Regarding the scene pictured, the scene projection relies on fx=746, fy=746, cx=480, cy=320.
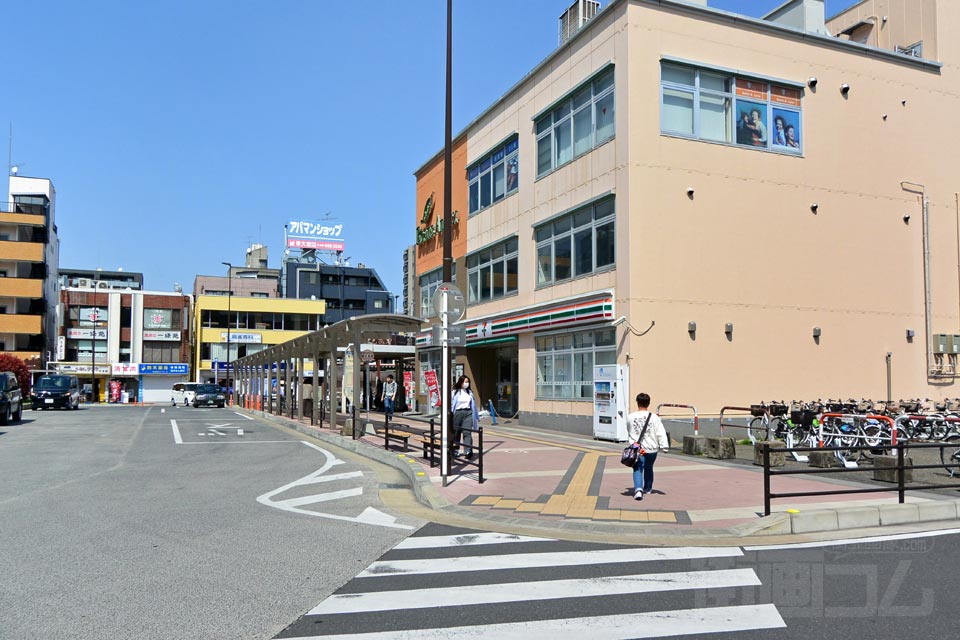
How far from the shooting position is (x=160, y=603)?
585 cm

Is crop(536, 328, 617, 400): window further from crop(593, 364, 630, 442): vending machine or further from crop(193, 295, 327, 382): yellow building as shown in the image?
crop(193, 295, 327, 382): yellow building

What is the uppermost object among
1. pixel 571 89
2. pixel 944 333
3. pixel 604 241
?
pixel 571 89

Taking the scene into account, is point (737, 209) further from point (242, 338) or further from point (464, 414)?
point (242, 338)

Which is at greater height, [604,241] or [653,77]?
[653,77]

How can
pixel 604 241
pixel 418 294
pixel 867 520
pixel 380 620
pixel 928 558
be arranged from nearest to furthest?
pixel 380 620 → pixel 928 558 → pixel 867 520 → pixel 604 241 → pixel 418 294

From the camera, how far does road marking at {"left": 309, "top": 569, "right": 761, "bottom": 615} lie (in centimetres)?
585

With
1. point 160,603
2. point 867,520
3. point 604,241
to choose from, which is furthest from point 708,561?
point 604,241

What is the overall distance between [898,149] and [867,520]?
62.1 feet

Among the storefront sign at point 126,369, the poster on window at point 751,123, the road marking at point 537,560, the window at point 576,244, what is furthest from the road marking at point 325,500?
the storefront sign at point 126,369

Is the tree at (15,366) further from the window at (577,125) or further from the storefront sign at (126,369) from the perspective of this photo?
→ the window at (577,125)

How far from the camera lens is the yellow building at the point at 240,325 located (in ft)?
249

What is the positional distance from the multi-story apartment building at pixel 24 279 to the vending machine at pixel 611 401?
57.2 m

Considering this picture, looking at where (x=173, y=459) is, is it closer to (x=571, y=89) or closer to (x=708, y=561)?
(x=708, y=561)

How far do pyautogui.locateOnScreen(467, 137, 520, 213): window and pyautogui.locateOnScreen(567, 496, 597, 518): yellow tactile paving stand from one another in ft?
58.7
